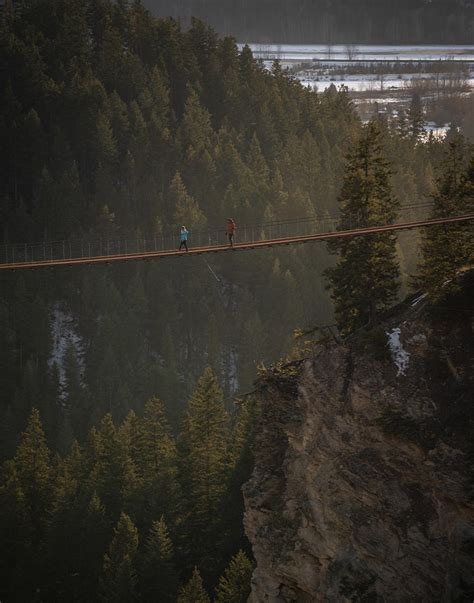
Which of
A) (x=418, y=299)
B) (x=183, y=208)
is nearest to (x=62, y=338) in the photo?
(x=183, y=208)

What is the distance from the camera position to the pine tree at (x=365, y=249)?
3566 cm

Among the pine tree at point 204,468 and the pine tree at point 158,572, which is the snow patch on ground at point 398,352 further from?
the pine tree at point 204,468

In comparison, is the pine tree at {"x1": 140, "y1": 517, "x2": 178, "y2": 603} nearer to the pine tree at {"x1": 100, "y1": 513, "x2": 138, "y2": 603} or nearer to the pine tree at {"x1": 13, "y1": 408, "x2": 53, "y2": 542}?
the pine tree at {"x1": 100, "y1": 513, "x2": 138, "y2": 603}

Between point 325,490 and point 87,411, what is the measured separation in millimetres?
45785

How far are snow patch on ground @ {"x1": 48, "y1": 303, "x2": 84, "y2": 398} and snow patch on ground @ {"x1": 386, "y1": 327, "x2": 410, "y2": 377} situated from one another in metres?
52.5

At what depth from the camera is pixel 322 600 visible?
30000 millimetres

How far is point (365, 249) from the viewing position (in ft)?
117

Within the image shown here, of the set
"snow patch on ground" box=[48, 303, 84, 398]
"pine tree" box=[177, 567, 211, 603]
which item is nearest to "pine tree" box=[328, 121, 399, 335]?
"pine tree" box=[177, 567, 211, 603]

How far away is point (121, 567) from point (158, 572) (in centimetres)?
204

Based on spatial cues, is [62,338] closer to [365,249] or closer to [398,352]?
[365,249]

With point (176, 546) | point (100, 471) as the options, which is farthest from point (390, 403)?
point (100, 471)

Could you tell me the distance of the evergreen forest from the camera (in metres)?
48.1

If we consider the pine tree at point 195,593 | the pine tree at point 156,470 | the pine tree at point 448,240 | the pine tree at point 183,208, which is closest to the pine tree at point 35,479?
the pine tree at point 156,470

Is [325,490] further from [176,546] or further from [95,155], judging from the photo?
[95,155]
